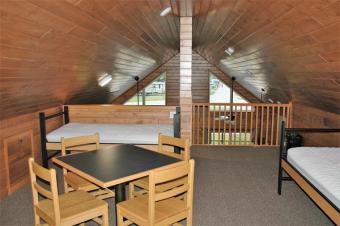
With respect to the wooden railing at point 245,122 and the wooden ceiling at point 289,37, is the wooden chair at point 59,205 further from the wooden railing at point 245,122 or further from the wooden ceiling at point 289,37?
the wooden railing at point 245,122

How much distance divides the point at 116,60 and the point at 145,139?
1.96 m

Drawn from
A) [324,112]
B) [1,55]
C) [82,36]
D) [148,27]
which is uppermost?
[148,27]

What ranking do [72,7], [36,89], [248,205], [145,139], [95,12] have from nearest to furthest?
1. [72,7]
2. [95,12]
3. [248,205]
4. [36,89]
5. [145,139]

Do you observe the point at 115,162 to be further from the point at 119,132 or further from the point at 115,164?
the point at 119,132

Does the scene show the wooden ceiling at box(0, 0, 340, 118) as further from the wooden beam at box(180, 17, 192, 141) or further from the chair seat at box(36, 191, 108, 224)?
the chair seat at box(36, 191, 108, 224)

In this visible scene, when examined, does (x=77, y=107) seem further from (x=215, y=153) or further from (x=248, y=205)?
(x=248, y=205)

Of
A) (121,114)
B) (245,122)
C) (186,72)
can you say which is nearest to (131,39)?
(186,72)

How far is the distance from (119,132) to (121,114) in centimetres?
84

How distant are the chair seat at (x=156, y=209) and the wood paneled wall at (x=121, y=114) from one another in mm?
2541

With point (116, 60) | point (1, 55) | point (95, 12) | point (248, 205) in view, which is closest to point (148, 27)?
point (116, 60)

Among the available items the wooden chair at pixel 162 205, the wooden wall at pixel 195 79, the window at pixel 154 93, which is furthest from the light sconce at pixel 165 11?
the window at pixel 154 93

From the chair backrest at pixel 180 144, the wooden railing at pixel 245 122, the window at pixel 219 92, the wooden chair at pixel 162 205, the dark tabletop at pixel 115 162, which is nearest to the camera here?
the wooden chair at pixel 162 205

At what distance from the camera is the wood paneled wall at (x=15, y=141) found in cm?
345

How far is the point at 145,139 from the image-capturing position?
4.01 meters
